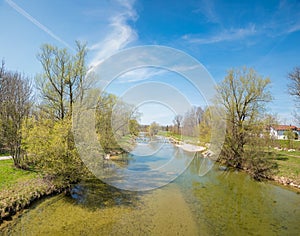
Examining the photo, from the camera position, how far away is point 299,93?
61.0 ft

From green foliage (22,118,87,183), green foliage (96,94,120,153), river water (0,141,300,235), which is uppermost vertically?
green foliage (96,94,120,153)

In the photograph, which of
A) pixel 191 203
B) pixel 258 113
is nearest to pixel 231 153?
pixel 258 113

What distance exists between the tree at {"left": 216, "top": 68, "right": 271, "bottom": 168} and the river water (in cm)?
470

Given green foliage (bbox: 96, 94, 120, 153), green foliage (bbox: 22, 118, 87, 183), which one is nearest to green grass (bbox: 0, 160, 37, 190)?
green foliage (bbox: 22, 118, 87, 183)

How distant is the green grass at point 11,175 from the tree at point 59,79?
3407 millimetres

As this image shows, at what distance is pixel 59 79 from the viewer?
10.9 metres

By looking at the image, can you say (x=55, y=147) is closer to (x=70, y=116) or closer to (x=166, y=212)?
(x=70, y=116)

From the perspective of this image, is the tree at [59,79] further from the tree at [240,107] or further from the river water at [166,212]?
the tree at [240,107]

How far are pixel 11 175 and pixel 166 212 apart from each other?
8089 millimetres

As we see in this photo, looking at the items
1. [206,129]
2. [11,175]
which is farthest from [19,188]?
[206,129]

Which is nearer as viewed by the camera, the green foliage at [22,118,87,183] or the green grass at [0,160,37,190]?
the green foliage at [22,118,87,183]

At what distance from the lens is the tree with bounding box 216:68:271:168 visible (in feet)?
49.5

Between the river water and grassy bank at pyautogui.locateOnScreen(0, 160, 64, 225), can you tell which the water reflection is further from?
grassy bank at pyautogui.locateOnScreen(0, 160, 64, 225)

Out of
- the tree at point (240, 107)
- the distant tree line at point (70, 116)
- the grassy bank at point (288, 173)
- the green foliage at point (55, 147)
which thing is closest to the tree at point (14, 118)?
the distant tree line at point (70, 116)
